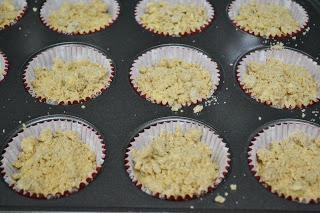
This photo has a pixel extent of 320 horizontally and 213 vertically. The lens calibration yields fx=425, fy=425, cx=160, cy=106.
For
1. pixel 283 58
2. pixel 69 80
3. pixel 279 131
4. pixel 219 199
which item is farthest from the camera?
pixel 283 58

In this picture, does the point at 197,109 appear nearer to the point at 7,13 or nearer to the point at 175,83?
the point at 175,83

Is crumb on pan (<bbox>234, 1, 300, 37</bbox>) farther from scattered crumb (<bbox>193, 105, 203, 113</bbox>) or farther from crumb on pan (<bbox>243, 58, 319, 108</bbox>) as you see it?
scattered crumb (<bbox>193, 105, 203, 113</bbox>)

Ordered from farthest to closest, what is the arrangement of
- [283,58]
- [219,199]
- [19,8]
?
[19,8] < [283,58] < [219,199]

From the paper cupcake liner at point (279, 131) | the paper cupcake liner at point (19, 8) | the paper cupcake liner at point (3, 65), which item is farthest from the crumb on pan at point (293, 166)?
the paper cupcake liner at point (19, 8)

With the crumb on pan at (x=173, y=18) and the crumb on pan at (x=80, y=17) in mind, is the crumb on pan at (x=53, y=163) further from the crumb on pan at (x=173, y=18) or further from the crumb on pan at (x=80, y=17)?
the crumb on pan at (x=173, y=18)

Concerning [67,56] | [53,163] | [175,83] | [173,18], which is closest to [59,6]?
[67,56]
